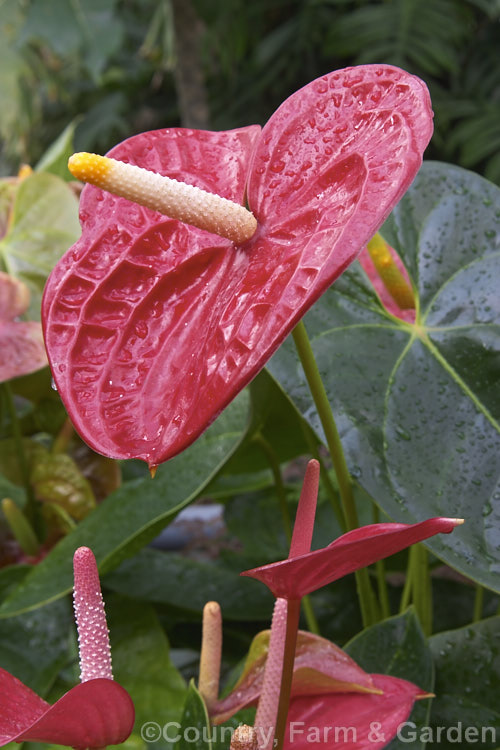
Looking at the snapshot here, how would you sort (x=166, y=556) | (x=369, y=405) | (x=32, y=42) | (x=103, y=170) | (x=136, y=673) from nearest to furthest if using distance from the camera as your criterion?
(x=103, y=170) → (x=369, y=405) → (x=136, y=673) → (x=166, y=556) → (x=32, y=42)

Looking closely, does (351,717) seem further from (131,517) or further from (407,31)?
(407,31)

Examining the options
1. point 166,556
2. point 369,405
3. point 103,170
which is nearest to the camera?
point 103,170

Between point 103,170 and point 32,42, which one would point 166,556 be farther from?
point 32,42

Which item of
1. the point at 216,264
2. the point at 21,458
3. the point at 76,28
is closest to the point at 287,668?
the point at 216,264

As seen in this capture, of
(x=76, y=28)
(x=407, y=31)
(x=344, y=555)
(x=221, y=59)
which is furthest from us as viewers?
(x=221, y=59)

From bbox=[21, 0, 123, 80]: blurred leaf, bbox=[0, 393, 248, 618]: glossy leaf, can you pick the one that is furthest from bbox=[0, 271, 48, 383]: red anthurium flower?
bbox=[21, 0, 123, 80]: blurred leaf

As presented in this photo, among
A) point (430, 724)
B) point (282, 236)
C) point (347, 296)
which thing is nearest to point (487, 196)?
point (347, 296)
